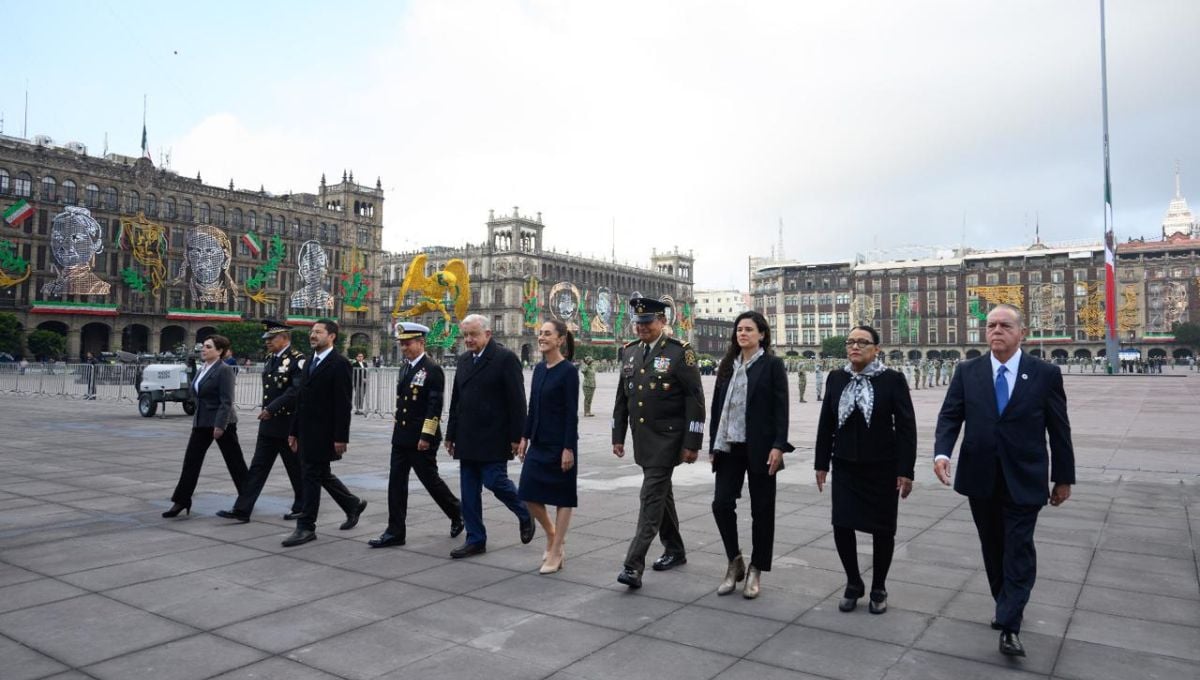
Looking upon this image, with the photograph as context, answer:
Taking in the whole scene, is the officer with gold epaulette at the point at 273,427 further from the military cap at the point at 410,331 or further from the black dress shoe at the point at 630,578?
the black dress shoe at the point at 630,578

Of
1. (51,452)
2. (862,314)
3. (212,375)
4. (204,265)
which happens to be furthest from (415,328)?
(862,314)

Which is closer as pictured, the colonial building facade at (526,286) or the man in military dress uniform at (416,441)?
the man in military dress uniform at (416,441)

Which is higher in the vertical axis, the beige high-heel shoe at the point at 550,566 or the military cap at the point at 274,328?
the military cap at the point at 274,328

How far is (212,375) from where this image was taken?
6.96 meters

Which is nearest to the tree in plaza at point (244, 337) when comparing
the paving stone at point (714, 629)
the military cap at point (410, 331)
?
the military cap at point (410, 331)

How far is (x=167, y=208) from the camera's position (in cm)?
6231

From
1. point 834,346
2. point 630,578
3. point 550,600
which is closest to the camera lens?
point 550,600

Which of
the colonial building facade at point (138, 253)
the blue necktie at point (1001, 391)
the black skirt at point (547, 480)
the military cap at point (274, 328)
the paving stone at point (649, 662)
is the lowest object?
the paving stone at point (649, 662)

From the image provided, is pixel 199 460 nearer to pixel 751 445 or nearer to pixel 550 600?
pixel 550 600

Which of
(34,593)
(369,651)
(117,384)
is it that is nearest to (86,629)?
(34,593)

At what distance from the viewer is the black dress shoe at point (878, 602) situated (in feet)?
14.2

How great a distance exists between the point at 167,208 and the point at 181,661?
67630 millimetres

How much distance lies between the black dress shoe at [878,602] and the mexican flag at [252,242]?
6606 cm

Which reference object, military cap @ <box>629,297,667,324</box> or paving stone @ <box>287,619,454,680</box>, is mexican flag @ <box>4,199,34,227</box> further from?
paving stone @ <box>287,619,454,680</box>
